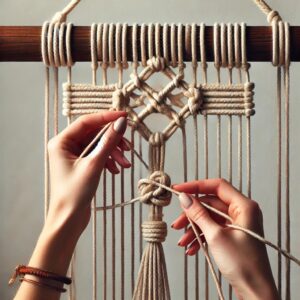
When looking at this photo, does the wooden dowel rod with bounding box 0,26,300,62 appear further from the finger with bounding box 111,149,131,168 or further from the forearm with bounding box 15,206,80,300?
the forearm with bounding box 15,206,80,300

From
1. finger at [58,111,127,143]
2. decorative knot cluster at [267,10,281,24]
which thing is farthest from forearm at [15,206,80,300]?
decorative knot cluster at [267,10,281,24]

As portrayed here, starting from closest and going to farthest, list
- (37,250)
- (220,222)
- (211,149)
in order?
(37,250)
(220,222)
(211,149)

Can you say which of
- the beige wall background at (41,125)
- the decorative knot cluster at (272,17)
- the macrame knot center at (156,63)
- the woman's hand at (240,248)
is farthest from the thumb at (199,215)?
the beige wall background at (41,125)

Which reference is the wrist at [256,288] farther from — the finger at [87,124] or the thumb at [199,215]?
the finger at [87,124]

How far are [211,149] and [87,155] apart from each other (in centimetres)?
58

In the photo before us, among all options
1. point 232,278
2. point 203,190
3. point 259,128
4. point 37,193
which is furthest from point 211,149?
point 232,278

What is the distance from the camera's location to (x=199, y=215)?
36.7 inches

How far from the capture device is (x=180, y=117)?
106 centimetres

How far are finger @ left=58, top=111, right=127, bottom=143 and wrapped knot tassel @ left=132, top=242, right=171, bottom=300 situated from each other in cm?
19

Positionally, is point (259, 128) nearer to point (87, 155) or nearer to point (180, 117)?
point (180, 117)

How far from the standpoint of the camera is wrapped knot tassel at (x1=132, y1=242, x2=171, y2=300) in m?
1.02

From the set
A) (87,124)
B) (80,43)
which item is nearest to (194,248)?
(87,124)

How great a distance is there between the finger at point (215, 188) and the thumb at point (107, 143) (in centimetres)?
12

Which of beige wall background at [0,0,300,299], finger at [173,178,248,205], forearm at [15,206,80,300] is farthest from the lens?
beige wall background at [0,0,300,299]
